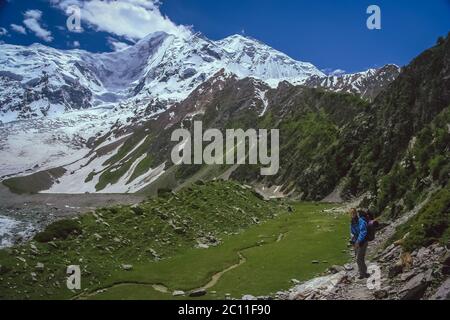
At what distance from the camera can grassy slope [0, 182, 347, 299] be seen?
92.6 ft

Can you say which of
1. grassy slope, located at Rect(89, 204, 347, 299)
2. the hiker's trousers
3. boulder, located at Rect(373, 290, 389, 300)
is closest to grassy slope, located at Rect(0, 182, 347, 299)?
grassy slope, located at Rect(89, 204, 347, 299)

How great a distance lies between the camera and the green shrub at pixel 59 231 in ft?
115

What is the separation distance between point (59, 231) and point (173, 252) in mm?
8449

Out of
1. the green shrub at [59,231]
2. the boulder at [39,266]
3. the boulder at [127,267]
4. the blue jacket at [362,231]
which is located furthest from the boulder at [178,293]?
the green shrub at [59,231]

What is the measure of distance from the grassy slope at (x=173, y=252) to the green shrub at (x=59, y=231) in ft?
1.87

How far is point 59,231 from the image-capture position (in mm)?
36469

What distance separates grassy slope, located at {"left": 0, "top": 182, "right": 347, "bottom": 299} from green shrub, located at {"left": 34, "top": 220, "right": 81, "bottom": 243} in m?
0.57

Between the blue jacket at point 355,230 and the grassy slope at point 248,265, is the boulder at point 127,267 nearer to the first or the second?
the grassy slope at point 248,265

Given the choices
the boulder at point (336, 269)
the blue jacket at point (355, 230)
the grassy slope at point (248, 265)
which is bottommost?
the grassy slope at point (248, 265)

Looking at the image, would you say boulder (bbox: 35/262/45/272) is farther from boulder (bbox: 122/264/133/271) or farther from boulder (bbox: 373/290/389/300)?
boulder (bbox: 373/290/389/300)

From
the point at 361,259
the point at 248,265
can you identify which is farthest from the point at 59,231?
the point at 361,259

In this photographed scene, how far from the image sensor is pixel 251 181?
16588cm

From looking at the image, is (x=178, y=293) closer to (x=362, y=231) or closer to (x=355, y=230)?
(x=355, y=230)
